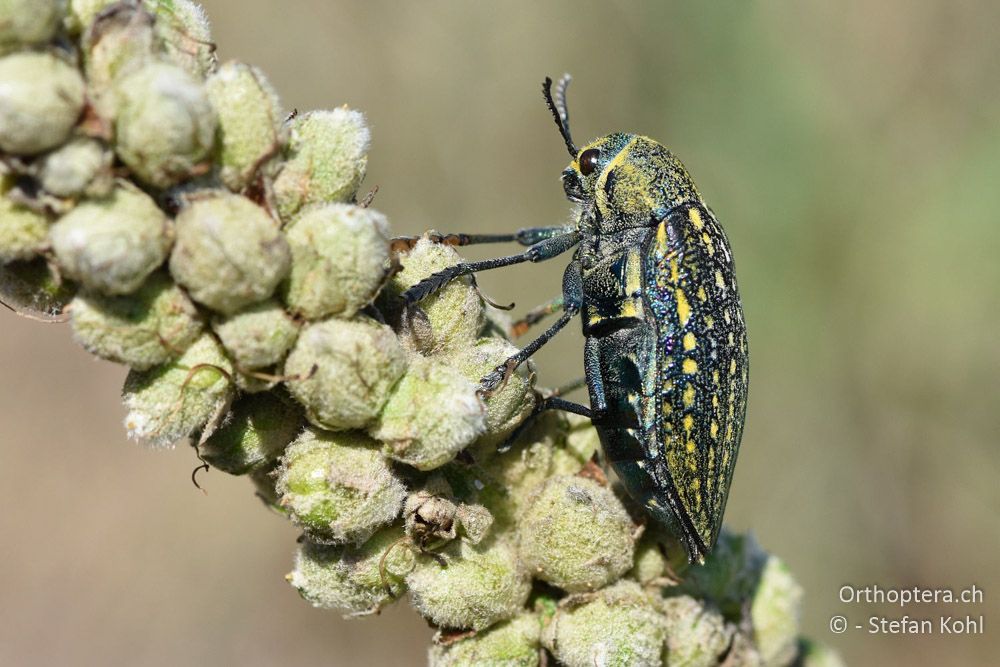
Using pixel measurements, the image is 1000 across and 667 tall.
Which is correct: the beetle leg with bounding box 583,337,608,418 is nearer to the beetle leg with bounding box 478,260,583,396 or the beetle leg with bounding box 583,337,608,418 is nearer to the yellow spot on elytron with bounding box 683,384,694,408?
the beetle leg with bounding box 478,260,583,396

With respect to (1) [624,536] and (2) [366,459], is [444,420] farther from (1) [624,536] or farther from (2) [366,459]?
(1) [624,536]

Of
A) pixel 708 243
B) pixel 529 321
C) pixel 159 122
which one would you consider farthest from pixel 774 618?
pixel 159 122

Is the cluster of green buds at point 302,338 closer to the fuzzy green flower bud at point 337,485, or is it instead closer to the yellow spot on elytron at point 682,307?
the fuzzy green flower bud at point 337,485

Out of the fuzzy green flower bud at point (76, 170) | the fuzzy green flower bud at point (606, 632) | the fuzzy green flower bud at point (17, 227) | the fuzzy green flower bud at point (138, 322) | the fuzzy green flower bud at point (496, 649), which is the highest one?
the fuzzy green flower bud at point (76, 170)

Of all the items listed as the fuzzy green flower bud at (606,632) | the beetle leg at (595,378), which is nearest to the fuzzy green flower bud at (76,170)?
the fuzzy green flower bud at (606,632)

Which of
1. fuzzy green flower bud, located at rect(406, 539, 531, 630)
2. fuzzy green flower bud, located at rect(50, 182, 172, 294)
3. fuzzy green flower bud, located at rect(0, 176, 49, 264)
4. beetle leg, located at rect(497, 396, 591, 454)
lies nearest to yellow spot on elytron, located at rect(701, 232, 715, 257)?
beetle leg, located at rect(497, 396, 591, 454)

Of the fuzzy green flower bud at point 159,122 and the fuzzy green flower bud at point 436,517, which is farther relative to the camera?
the fuzzy green flower bud at point 436,517

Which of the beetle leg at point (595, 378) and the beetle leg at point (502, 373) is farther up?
the beetle leg at point (595, 378)
